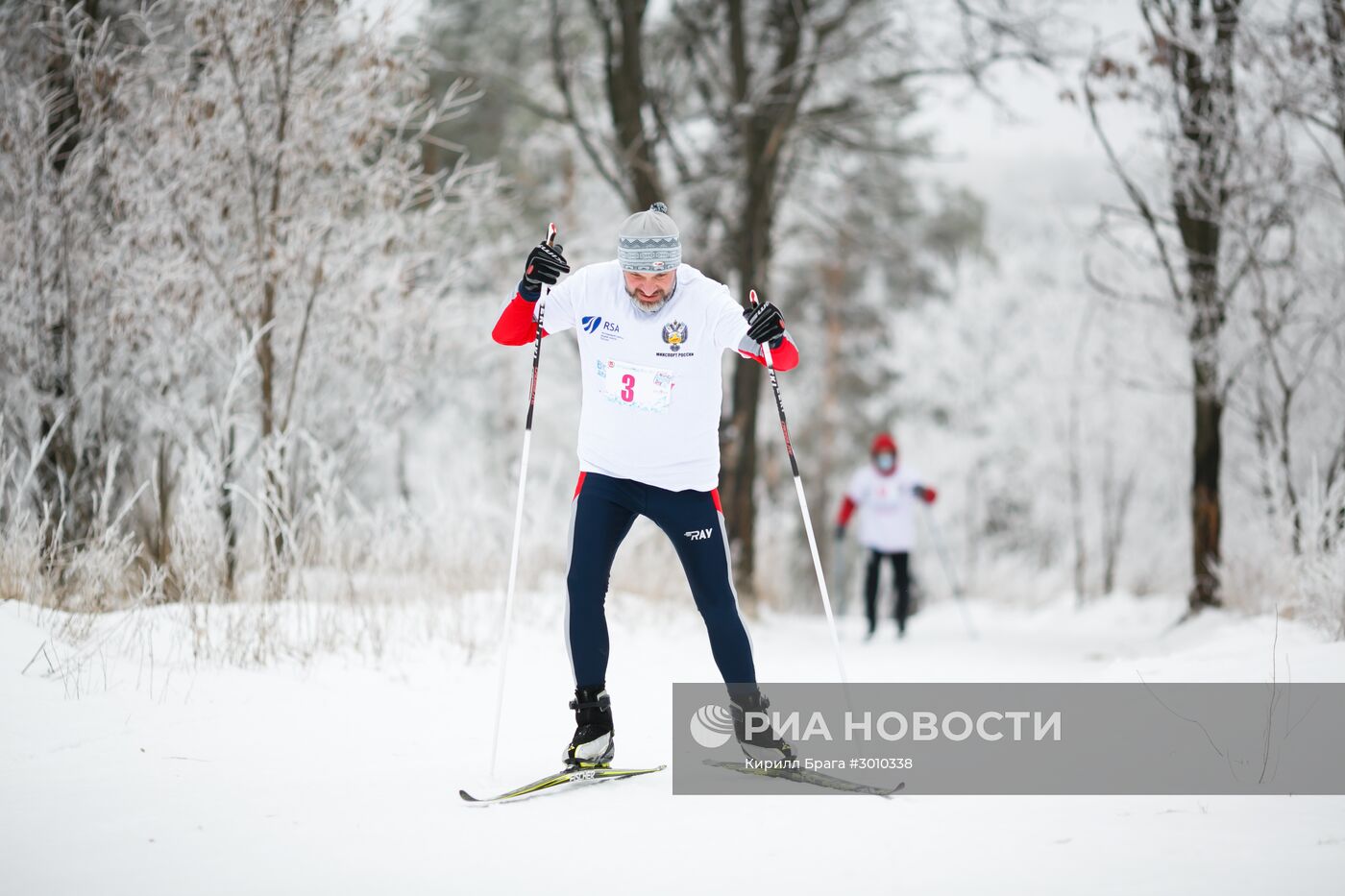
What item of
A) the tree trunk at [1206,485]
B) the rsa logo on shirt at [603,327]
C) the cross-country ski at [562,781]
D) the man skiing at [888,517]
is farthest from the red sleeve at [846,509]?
the rsa logo on shirt at [603,327]

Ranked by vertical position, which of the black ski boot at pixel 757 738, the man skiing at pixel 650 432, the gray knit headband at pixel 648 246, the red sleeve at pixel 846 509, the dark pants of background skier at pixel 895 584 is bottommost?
the dark pants of background skier at pixel 895 584

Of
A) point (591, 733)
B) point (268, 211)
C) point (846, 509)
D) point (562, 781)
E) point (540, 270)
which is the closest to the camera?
point (562, 781)

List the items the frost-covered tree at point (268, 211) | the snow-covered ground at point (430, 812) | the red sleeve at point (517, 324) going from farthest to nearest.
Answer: the frost-covered tree at point (268, 211), the red sleeve at point (517, 324), the snow-covered ground at point (430, 812)

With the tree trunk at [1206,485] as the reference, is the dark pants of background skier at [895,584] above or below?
below

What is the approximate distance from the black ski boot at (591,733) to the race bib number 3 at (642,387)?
1015mm

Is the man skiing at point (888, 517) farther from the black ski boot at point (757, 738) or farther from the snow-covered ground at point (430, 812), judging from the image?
the black ski boot at point (757, 738)

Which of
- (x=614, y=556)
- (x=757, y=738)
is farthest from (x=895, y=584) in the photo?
(x=614, y=556)

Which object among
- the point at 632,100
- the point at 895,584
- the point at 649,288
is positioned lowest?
the point at 895,584

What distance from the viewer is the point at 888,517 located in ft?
34.2

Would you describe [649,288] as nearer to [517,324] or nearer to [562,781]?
[517,324]

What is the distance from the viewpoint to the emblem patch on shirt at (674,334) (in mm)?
3709

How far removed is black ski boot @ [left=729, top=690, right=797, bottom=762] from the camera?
12.1ft

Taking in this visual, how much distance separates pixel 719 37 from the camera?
1233cm

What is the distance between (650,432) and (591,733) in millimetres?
1066
